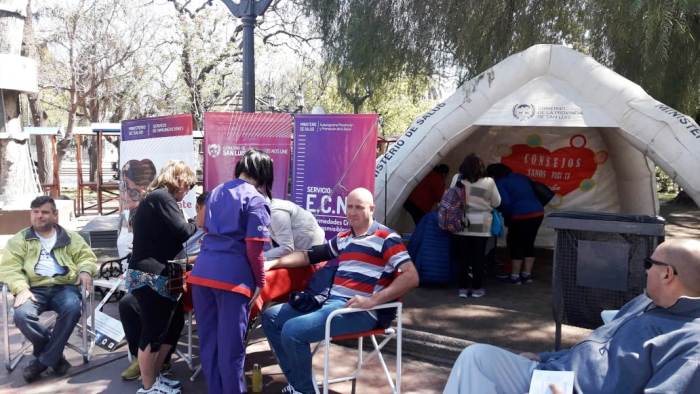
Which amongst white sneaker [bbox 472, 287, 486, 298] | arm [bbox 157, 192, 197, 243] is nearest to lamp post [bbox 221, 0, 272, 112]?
arm [bbox 157, 192, 197, 243]

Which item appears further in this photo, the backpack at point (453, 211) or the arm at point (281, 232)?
the backpack at point (453, 211)

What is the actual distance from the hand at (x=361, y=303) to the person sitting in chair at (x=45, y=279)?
7.34 ft

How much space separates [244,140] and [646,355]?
448cm

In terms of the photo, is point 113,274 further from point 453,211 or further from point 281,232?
point 453,211

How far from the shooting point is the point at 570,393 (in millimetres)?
2588

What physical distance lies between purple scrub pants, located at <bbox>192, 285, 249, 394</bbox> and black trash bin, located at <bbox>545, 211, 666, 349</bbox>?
7.09ft

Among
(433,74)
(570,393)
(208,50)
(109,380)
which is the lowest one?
(109,380)

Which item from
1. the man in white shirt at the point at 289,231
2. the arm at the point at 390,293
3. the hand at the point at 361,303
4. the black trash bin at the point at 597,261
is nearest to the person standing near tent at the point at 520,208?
the black trash bin at the point at 597,261

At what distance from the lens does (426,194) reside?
326 inches

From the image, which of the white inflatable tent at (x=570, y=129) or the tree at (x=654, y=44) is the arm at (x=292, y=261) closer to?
the white inflatable tent at (x=570, y=129)

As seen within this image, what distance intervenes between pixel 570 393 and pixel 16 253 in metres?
4.03

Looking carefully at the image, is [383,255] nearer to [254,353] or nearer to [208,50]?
[254,353]

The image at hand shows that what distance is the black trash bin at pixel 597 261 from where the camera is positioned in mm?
4039

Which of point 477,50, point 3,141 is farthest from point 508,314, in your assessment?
point 3,141
